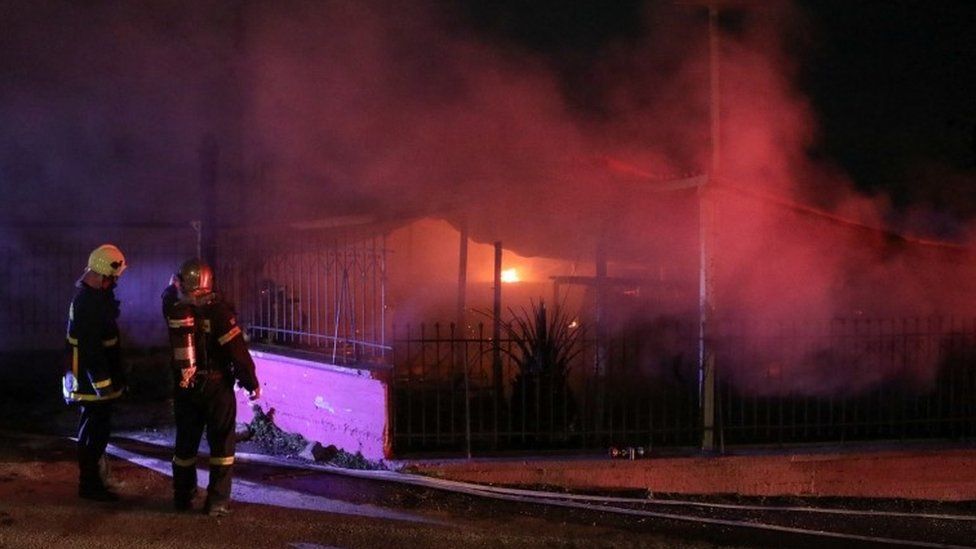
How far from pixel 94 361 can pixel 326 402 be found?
1.98 metres

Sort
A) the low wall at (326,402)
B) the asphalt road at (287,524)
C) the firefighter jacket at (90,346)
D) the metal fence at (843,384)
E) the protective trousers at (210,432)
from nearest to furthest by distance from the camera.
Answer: the asphalt road at (287,524), the protective trousers at (210,432), the firefighter jacket at (90,346), the low wall at (326,402), the metal fence at (843,384)

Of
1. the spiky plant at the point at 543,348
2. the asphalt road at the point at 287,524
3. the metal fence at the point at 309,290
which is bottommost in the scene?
the asphalt road at the point at 287,524

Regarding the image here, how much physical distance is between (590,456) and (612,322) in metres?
2.21

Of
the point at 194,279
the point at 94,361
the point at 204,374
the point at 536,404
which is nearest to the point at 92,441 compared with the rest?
the point at 94,361

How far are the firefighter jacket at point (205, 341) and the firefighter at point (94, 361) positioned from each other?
0.52m

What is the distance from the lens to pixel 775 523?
19.8 ft

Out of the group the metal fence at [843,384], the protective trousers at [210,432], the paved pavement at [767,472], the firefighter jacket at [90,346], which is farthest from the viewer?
the metal fence at [843,384]

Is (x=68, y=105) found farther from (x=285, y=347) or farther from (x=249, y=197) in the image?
(x=285, y=347)

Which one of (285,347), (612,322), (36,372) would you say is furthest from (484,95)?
(36,372)

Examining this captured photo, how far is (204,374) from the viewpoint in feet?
18.0

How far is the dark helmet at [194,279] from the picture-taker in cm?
539

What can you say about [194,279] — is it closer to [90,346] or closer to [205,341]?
[205,341]

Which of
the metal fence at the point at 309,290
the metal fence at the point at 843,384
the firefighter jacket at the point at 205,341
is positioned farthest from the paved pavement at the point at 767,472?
the firefighter jacket at the point at 205,341

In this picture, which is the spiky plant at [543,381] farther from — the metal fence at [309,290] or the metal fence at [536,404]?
the metal fence at [309,290]
